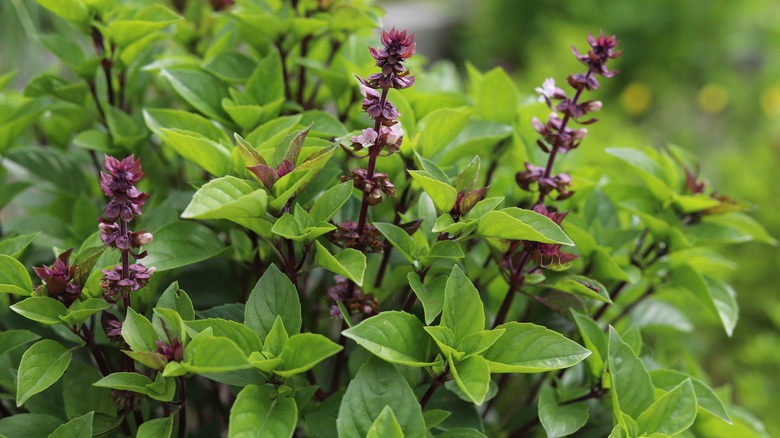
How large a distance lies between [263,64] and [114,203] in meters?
0.38

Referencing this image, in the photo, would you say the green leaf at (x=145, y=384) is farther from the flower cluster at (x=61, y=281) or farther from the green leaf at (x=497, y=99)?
the green leaf at (x=497, y=99)

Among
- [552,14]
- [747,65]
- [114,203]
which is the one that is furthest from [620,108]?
[114,203]

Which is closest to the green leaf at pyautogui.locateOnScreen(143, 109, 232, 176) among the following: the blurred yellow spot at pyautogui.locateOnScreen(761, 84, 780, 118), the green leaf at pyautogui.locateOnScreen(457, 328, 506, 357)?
the green leaf at pyautogui.locateOnScreen(457, 328, 506, 357)

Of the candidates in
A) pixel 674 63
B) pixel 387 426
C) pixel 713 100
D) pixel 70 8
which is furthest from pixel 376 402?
pixel 674 63

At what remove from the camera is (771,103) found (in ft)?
12.1

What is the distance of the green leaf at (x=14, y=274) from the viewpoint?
2.43 ft

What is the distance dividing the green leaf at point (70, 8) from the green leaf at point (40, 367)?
1.50 feet

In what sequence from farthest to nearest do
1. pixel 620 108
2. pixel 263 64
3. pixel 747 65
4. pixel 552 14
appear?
pixel 747 65
pixel 552 14
pixel 620 108
pixel 263 64

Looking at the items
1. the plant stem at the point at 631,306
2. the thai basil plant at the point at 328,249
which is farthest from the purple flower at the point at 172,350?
the plant stem at the point at 631,306

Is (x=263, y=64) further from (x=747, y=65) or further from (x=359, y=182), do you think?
(x=747, y=65)

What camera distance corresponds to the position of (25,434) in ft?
2.51

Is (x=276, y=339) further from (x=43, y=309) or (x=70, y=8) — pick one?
(x=70, y=8)

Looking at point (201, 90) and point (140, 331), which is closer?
point (140, 331)

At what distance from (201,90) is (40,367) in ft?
1.40
